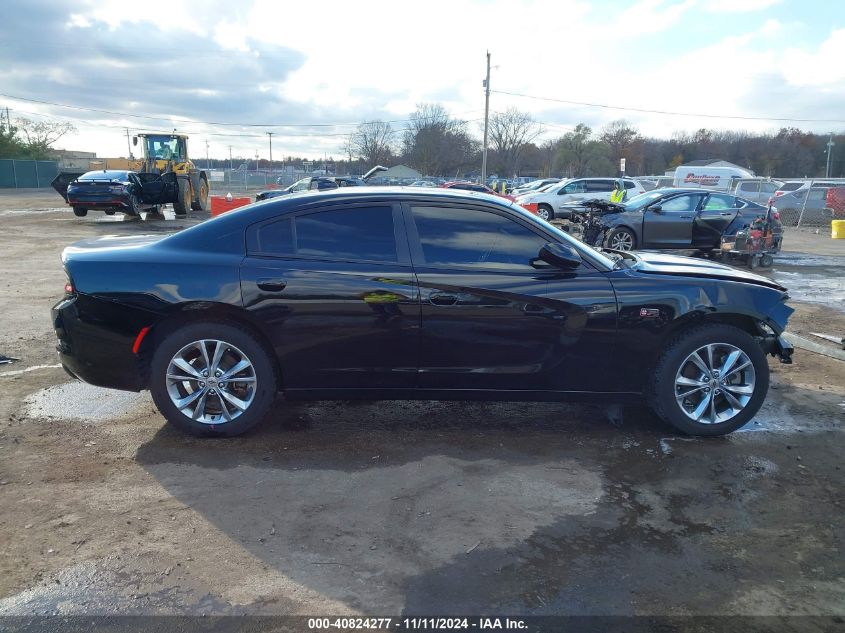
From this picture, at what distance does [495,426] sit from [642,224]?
10.6m

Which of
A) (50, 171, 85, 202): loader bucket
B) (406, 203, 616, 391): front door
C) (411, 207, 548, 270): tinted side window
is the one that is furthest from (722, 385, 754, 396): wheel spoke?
(50, 171, 85, 202): loader bucket

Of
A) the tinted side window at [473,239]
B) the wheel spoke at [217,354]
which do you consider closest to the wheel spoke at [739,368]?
the tinted side window at [473,239]

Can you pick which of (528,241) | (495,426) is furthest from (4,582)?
(528,241)

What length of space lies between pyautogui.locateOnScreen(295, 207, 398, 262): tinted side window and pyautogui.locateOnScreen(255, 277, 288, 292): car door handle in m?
0.24

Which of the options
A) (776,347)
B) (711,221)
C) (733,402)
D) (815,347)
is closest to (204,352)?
(733,402)

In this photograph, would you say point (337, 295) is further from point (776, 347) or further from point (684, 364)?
point (776, 347)

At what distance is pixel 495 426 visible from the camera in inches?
183

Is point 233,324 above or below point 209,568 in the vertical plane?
above

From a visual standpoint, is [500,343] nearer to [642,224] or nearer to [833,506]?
[833,506]

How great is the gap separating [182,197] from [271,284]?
2062 centimetres

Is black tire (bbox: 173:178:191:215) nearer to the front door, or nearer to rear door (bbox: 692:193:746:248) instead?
rear door (bbox: 692:193:746:248)

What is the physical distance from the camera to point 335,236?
14.1ft

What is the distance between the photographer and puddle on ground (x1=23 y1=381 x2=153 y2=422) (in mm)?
4750

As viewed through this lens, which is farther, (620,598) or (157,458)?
(157,458)
